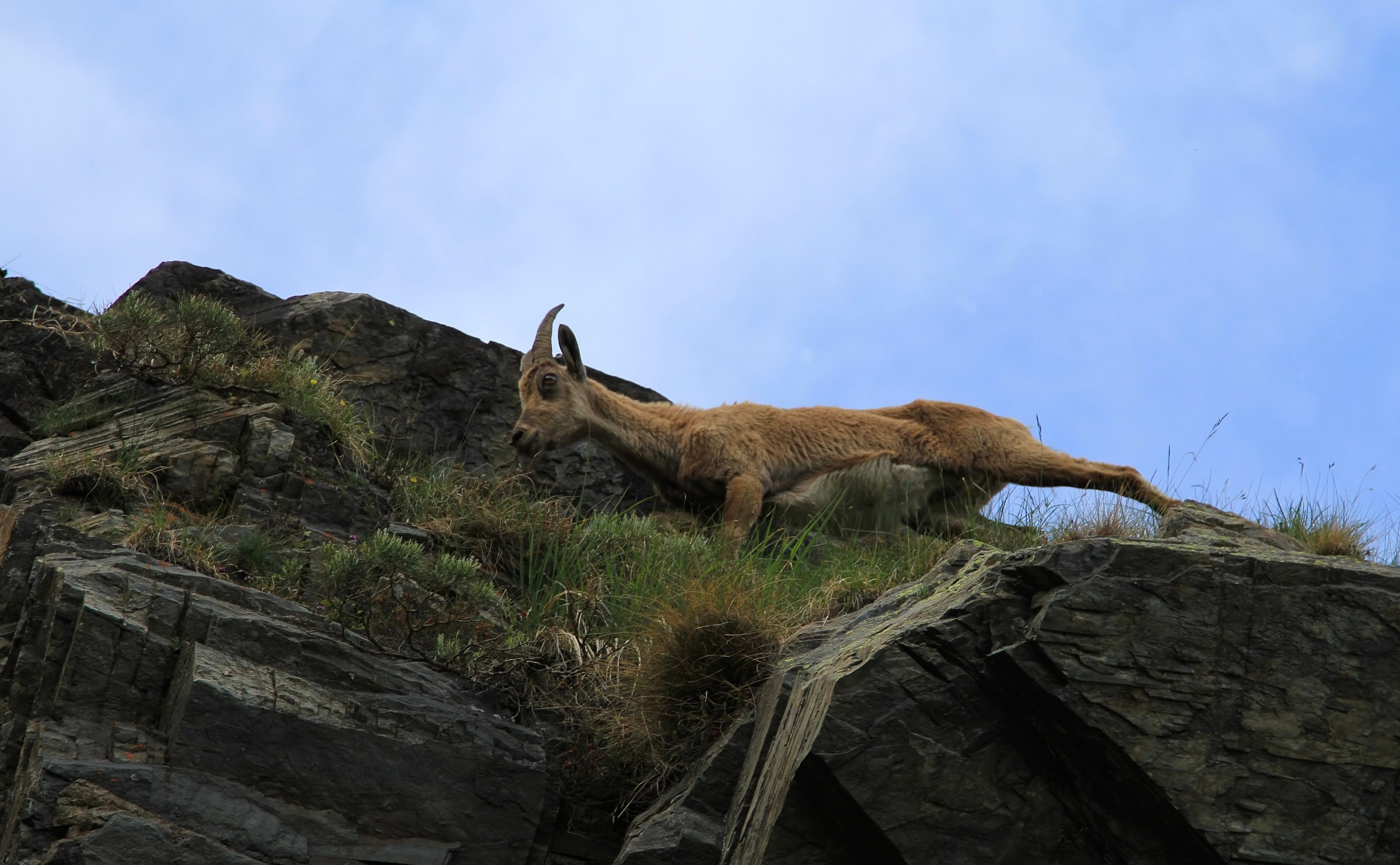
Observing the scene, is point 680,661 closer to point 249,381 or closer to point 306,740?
point 306,740

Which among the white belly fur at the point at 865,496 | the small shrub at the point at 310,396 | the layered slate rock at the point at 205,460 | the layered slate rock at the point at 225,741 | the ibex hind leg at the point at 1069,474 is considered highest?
the ibex hind leg at the point at 1069,474

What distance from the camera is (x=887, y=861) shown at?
4773mm

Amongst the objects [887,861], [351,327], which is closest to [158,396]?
[351,327]

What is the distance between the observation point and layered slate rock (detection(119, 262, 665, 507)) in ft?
41.2

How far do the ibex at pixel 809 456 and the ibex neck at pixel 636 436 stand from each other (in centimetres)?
1

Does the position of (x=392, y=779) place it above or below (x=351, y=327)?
below

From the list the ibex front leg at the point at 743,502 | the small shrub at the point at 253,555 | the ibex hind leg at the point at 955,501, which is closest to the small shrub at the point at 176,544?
the small shrub at the point at 253,555

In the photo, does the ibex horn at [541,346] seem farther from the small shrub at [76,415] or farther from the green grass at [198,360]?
the small shrub at [76,415]

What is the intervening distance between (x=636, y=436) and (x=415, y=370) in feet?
8.29

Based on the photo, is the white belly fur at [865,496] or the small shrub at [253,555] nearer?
the small shrub at [253,555]

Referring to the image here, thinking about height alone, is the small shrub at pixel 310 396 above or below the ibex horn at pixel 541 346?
below

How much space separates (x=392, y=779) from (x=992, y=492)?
7983 millimetres

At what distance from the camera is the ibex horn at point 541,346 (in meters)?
12.9

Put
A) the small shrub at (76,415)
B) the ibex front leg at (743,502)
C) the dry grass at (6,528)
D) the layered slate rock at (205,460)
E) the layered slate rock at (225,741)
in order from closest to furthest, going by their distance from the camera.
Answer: the layered slate rock at (225,741) < the dry grass at (6,528) < the layered slate rock at (205,460) < the small shrub at (76,415) < the ibex front leg at (743,502)
